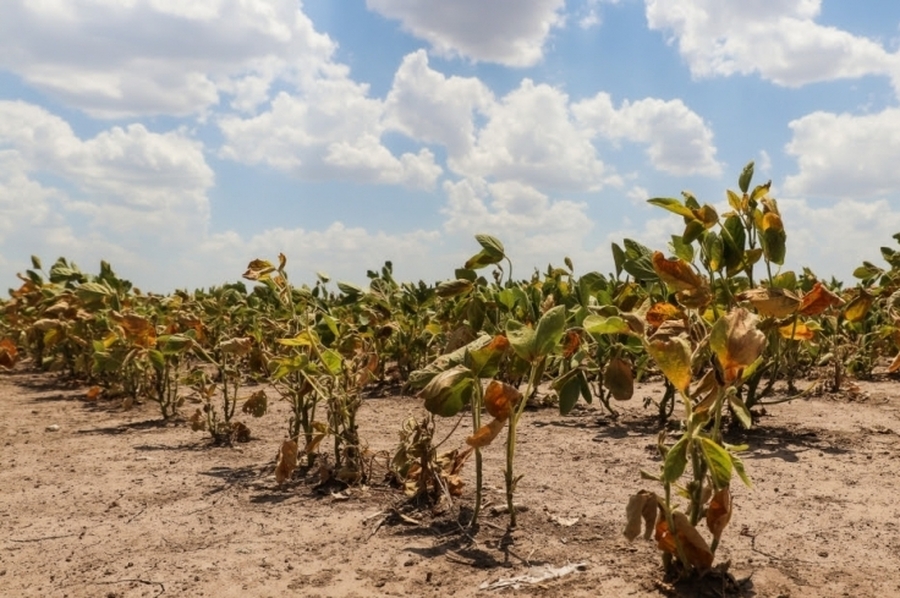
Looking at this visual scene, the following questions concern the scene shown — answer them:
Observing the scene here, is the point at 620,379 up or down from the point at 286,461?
up

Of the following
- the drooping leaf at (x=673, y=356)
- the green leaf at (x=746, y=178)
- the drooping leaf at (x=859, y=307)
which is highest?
the green leaf at (x=746, y=178)

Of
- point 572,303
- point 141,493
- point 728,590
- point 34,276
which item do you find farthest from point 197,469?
point 34,276

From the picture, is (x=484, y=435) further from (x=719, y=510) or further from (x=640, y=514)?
(x=719, y=510)

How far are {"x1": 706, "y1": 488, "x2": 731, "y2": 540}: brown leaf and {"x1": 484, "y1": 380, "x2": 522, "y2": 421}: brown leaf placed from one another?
47cm

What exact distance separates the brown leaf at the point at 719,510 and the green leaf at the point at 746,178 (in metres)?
1.08

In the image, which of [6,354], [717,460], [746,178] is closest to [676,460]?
[717,460]

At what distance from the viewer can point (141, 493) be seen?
284 centimetres

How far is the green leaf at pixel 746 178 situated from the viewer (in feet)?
7.78

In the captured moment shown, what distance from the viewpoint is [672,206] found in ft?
7.02

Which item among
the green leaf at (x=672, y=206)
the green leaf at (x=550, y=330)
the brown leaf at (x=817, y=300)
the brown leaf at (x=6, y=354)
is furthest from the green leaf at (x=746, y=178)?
the brown leaf at (x=6, y=354)

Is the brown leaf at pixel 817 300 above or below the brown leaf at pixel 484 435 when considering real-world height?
above

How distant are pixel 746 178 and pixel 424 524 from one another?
54.2 inches

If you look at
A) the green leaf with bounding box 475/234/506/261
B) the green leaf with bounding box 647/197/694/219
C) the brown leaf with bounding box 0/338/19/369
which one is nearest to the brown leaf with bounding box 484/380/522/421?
the green leaf with bounding box 647/197/694/219

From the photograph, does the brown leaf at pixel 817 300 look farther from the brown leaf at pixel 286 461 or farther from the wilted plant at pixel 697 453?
the brown leaf at pixel 286 461
